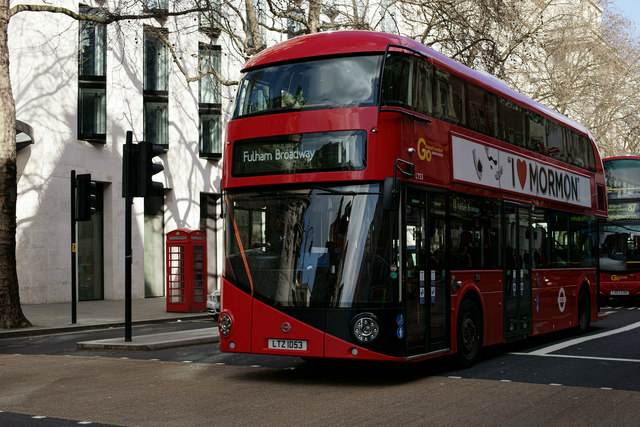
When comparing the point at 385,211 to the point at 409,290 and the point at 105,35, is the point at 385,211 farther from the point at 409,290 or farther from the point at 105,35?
the point at 105,35

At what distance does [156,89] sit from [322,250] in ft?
73.4

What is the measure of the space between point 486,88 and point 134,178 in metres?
→ 5.78

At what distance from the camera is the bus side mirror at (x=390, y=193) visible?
30.8ft

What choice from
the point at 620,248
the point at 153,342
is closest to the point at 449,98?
the point at 153,342

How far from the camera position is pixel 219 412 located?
26.4ft

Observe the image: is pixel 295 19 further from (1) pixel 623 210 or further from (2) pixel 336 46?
(2) pixel 336 46

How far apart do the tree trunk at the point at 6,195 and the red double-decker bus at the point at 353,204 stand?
873 centimetres

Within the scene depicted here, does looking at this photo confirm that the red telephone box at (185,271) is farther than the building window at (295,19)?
No

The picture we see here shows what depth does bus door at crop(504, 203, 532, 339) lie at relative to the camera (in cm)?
1294

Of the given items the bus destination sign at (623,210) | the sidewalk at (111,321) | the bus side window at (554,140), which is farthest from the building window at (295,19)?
the bus destination sign at (623,210)

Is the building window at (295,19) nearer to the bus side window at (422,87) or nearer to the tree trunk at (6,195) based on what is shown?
the tree trunk at (6,195)

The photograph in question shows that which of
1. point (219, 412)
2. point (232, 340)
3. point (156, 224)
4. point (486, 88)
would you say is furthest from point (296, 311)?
point (156, 224)

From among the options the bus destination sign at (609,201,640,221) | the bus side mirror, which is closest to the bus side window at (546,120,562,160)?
the bus side mirror

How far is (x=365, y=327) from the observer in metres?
9.45
